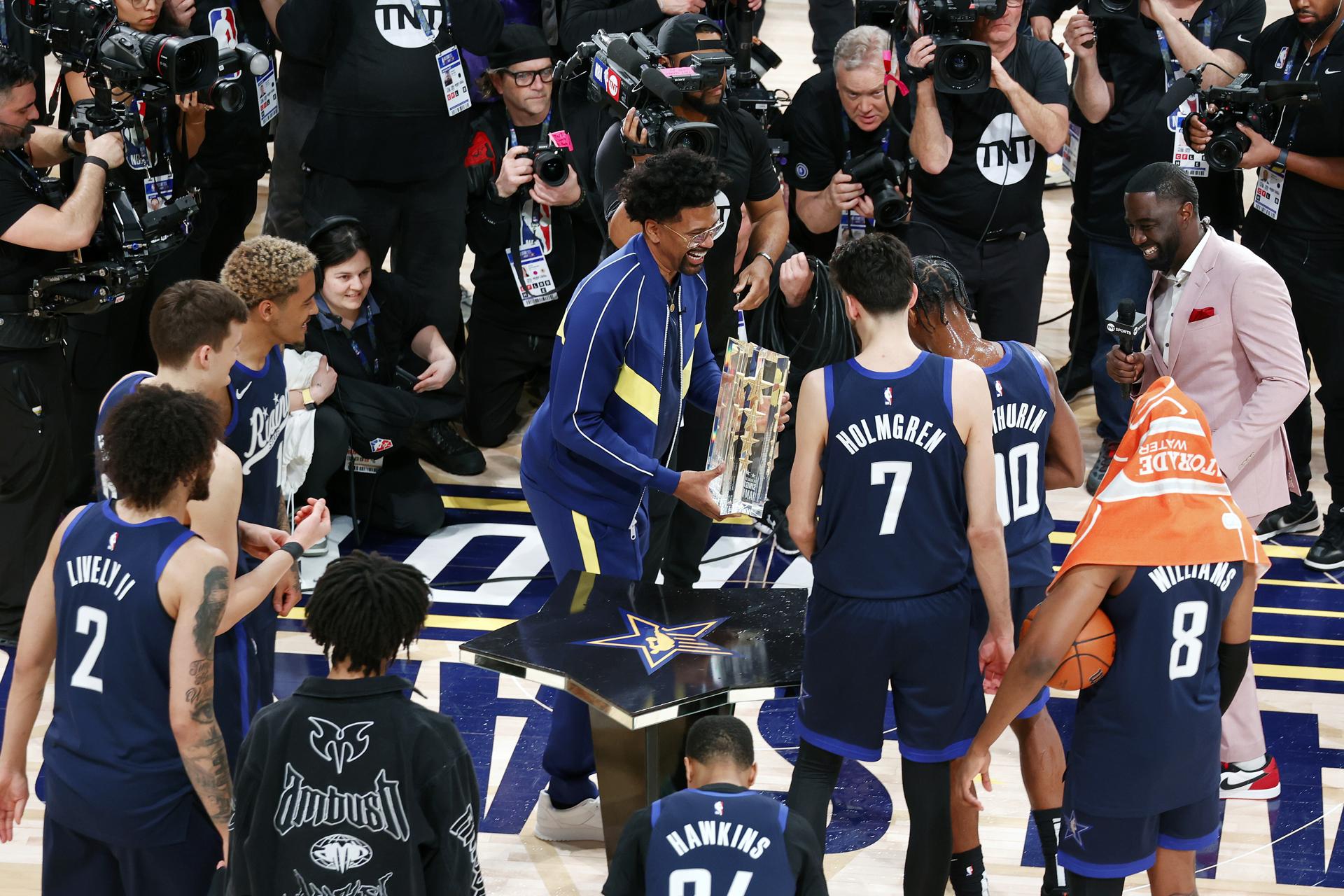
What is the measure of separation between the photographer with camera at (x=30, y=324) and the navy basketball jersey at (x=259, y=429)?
4.67 feet

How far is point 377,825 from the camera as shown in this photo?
9.67 feet

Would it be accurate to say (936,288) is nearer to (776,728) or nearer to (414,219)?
(776,728)

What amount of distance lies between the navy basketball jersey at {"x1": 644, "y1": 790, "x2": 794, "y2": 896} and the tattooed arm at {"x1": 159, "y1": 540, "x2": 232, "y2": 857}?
3.06ft

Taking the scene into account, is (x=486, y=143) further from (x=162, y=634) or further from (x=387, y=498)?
(x=162, y=634)

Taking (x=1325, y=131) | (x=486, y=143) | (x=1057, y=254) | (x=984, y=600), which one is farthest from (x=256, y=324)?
(x=1057, y=254)

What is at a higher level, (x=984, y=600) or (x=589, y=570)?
(x=984, y=600)

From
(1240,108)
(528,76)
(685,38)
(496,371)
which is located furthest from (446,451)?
(1240,108)

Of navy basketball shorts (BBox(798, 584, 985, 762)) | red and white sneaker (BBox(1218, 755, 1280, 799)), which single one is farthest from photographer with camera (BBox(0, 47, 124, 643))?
red and white sneaker (BBox(1218, 755, 1280, 799))

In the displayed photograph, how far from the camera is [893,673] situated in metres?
3.79

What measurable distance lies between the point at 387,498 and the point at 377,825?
3643mm

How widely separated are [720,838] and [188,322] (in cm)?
178

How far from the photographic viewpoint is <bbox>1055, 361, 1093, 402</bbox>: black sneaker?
778 cm

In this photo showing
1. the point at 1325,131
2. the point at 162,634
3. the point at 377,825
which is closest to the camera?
the point at 377,825

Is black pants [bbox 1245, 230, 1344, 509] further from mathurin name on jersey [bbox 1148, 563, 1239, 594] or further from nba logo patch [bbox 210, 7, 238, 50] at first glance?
nba logo patch [bbox 210, 7, 238, 50]
